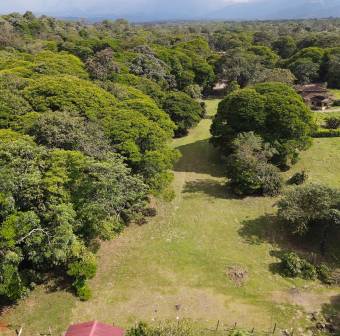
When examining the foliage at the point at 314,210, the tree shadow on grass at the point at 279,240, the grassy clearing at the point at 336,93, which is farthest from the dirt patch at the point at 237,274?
the grassy clearing at the point at 336,93

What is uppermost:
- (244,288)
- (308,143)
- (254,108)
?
(254,108)

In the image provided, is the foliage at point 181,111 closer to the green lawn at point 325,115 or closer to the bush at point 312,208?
the green lawn at point 325,115

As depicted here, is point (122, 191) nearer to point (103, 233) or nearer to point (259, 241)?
point (103, 233)

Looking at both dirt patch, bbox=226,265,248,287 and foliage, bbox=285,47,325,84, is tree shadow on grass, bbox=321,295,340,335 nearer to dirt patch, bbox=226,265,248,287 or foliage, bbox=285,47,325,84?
dirt patch, bbox=226,265,248,287

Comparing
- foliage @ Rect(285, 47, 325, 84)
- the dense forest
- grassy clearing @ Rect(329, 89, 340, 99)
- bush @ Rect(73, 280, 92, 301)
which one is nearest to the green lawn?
the dense forest

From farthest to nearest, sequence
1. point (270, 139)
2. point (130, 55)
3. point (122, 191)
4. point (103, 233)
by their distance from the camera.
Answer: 1. point (130, 55)
2. point (270, 139)
3. point (122, 191)
4. point (103, 233)

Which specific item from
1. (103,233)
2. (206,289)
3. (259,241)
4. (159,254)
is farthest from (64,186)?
(259,241)

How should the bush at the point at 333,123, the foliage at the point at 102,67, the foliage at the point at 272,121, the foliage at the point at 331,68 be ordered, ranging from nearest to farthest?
the foliage at the point at 272,121
the bush at the point at 333,123
the foliage at the point at 102,67
the foliage at the point at 331,68
